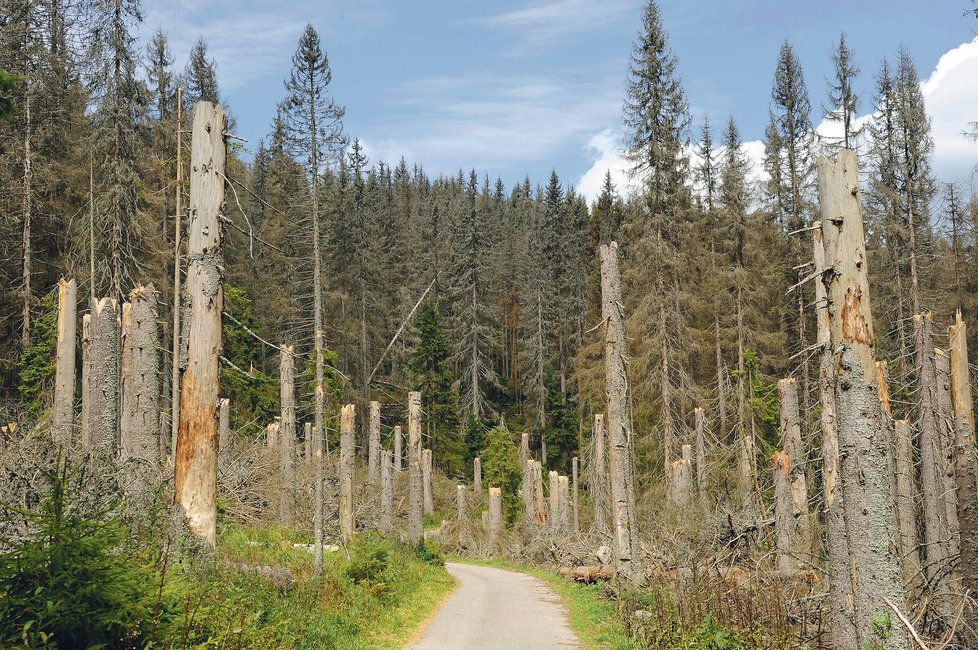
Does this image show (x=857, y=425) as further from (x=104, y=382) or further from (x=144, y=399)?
(x=104, y=382)

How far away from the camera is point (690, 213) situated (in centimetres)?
3139

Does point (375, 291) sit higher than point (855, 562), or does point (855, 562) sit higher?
point (375, 291)

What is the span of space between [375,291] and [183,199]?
29.3 meters

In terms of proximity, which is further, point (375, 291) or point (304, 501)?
point (375, 291)

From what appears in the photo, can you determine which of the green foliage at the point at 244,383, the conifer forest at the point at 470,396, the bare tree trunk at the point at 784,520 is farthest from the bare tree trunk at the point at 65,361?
the green foliage at the point at 244,383

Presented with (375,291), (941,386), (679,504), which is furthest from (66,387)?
(375,291)

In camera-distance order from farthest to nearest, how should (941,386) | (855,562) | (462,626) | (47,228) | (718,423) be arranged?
1. (718,423)
2. (47,228)
3. (941,386)
4. (462,626)
5. (855,562)

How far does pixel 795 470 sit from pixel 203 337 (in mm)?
12765

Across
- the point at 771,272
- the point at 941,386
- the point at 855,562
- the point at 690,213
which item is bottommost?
the point at 855,562

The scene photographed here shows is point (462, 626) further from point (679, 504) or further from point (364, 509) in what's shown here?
point (364, 509)

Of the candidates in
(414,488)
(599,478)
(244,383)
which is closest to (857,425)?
(414,488)

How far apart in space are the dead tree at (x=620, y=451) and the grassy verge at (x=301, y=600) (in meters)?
3.97

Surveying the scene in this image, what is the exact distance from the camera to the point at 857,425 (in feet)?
25.2

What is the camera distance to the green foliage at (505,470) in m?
35.6
